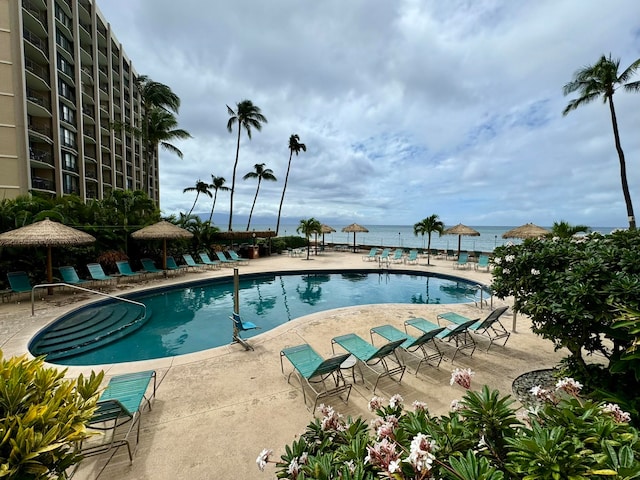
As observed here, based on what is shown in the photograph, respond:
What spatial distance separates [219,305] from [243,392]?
606 cm

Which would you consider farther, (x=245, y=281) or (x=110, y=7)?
(x=110, y=7)

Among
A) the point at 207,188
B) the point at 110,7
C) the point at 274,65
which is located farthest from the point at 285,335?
the point at 110,7

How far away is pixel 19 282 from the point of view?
8172mm

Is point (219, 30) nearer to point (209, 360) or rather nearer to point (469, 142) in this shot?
point (209, 360)

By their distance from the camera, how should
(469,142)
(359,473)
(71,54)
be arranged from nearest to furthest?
1. (359,473)
2. (469,142)
3. (71,54)

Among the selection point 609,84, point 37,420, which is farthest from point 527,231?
point 37,420

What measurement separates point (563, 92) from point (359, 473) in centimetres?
2146

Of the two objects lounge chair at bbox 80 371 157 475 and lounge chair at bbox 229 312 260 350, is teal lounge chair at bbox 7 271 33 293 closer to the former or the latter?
lounge chair at bbox 229 312 260 350

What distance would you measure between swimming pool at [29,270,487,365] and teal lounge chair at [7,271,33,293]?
219 cm

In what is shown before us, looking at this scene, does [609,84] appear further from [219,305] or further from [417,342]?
[219,305]

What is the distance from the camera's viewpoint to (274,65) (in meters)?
12.0

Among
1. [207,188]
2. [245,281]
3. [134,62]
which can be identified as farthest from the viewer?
[134,62]

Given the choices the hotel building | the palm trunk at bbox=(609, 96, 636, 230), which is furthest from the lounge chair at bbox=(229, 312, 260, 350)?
the palm trunk at bbox=(609, 96, 636, 230)

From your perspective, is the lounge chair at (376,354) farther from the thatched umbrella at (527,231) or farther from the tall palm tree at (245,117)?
the tall palm tree at (245,117)
